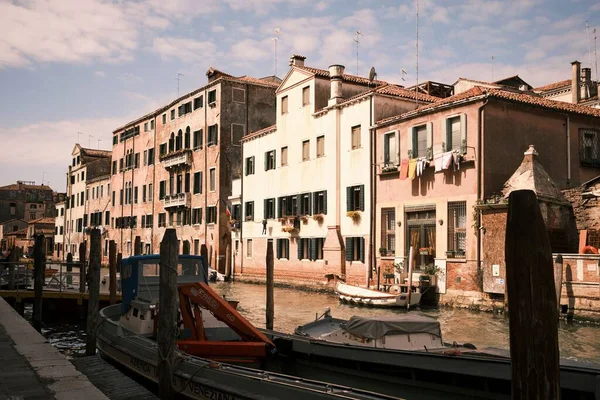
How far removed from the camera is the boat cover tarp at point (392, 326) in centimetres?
970

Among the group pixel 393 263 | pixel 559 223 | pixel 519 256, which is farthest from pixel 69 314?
pixel 519 256

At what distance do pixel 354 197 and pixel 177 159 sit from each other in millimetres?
19106

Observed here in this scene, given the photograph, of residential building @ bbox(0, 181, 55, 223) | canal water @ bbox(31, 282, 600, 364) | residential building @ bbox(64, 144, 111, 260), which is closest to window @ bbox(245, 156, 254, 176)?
canal water @ bbox(31, 282, 600, 364)

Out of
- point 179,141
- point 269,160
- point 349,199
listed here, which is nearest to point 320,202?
point 349,199

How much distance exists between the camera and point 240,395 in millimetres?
7277

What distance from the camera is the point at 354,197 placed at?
84.9ft

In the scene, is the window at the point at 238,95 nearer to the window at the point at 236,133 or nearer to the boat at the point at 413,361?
the window at the point at 236,133

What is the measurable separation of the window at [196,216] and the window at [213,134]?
4.39 meters

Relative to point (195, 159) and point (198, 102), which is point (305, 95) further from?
point (195, 159)

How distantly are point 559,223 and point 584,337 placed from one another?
596cm

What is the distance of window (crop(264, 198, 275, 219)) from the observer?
3197 cm

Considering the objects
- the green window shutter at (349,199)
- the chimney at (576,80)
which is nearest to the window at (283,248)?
the green window shutter at (349,199)

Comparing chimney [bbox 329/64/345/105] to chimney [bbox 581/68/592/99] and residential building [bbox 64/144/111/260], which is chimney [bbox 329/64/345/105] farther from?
residential building [bbox 64/144/111/260]

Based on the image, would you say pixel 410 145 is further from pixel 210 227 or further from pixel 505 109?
pixel 210 227
